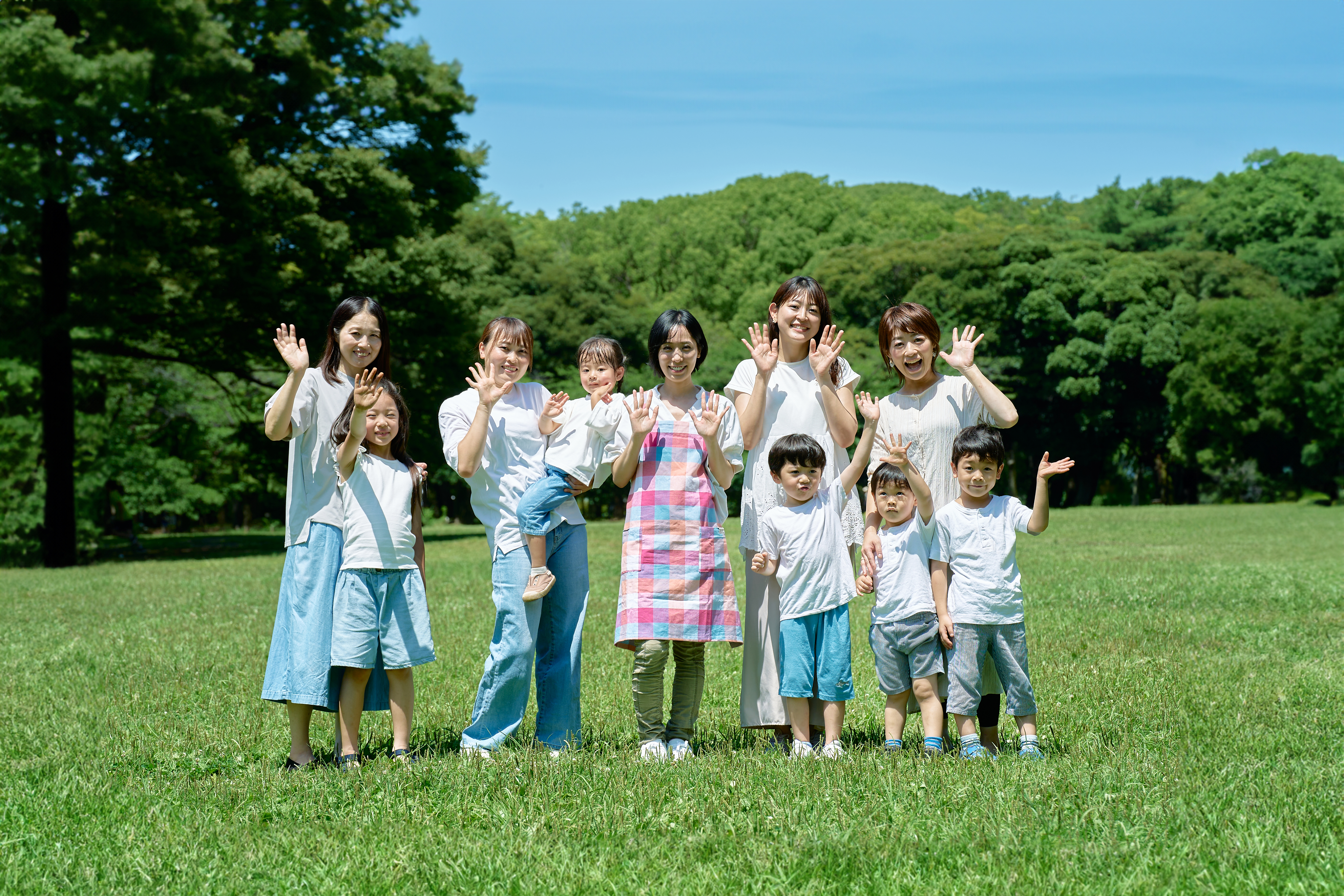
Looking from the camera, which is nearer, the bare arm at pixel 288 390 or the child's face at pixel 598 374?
the bare arm at pixel 288 390

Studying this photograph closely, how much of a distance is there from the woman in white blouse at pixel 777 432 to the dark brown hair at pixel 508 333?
1.11 meters

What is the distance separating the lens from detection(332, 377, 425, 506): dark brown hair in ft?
18.7

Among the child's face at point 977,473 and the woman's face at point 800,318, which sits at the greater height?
the woman's face at point 800,318

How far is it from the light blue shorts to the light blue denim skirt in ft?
0.20

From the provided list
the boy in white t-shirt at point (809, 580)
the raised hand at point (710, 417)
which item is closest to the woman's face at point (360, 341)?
the raised hand at point (710, 417)

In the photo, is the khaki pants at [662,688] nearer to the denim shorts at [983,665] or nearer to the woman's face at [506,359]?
the denim shorts at [983,665]

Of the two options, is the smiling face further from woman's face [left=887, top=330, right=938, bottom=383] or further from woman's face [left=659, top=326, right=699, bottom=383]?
woman's face [left=887, top=330, right=938, bottom=383]

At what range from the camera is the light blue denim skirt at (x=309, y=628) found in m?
5.57

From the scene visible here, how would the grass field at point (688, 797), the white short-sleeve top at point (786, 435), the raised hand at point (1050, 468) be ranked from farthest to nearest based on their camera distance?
the white short-sleeve top at point (786, 435), the raised hand at point (1050, 468), the grass field at point (688, 797)

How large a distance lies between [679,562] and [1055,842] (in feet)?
7.25

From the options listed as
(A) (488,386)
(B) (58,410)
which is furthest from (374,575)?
(B) (58,410)

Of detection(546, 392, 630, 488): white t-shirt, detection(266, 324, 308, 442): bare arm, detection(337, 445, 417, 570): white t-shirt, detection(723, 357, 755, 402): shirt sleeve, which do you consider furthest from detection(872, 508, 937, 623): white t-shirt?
detection(266, 324, 308, 442): bare arm

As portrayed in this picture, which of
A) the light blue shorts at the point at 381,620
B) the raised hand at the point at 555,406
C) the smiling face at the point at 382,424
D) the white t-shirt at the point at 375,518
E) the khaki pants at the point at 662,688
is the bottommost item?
the khaki pants at the point at 662,688

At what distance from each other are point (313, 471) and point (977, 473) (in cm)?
330
